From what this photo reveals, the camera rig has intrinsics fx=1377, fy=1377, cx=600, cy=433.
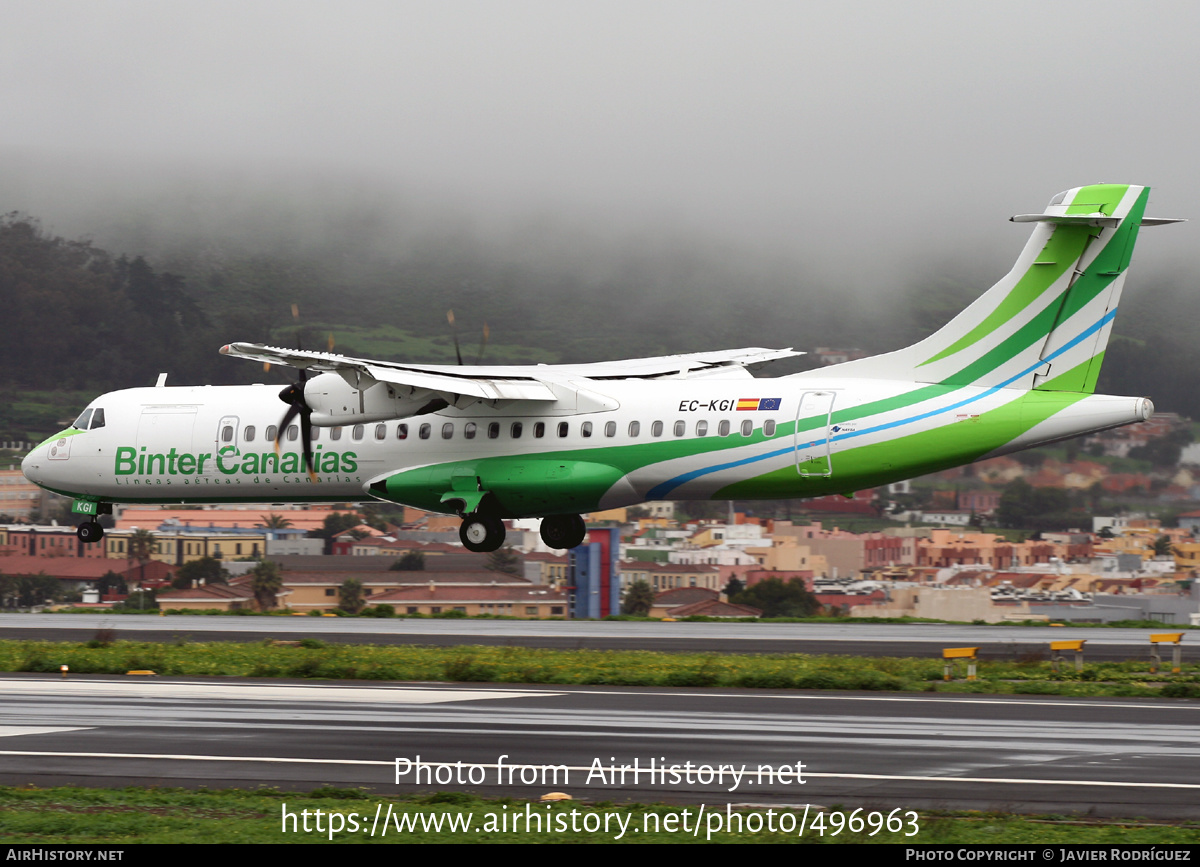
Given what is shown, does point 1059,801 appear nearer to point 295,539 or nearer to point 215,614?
point 215,614

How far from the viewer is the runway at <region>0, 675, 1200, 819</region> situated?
13.4 meters

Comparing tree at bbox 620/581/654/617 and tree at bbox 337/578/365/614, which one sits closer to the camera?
tree at bbox 337/578/365/614

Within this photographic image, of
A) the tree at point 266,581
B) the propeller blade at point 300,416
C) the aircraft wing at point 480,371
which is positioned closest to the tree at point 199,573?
the tree at point 266,581

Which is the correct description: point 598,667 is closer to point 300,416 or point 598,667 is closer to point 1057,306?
point 300,416

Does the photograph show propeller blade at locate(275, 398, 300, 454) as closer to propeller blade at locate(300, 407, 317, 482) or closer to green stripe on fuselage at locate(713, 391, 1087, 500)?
propeller blade at locate(300, 407, 317, 482)

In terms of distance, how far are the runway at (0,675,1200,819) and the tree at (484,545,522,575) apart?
4734cm

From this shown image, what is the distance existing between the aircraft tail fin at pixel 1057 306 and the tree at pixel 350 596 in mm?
32839

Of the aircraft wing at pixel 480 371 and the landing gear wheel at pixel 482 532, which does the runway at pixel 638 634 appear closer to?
the landing gear wheel at pixel 482 532

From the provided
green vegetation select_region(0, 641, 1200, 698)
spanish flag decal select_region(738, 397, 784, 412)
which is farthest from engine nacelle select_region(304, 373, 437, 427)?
spanish flag decal select_region(738, 397, 784, 412)

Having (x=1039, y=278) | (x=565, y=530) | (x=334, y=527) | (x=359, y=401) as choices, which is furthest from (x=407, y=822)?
(x=334, y=527)

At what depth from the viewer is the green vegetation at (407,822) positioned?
11.3m
